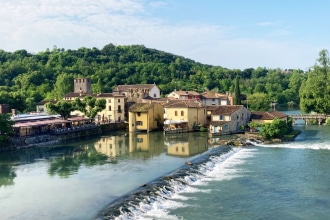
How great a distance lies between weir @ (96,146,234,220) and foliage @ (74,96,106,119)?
24.3 meters

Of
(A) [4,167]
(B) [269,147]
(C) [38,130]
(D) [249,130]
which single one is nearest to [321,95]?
(D) [249,130]

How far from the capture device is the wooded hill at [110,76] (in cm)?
8188

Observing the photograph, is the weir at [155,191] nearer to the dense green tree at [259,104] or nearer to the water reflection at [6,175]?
the water reflection at [6,175]

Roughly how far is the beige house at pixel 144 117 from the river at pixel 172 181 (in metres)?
10.4

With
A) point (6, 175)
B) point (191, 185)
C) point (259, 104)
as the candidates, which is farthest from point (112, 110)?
point (191, 185)

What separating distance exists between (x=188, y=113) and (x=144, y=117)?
567 centimetres

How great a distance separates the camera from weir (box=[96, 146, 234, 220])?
17953 mm

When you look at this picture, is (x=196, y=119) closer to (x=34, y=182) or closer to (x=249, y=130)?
(x=249, y=130)

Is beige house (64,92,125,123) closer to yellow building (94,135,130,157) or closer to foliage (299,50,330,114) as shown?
yellow building (94,135,130,157)

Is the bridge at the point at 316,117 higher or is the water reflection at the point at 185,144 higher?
the bridge at the point at 316,117

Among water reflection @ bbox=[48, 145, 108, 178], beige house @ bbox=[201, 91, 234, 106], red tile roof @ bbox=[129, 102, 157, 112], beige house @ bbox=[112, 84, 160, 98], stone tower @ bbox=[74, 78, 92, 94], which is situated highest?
stone tower @ bbox=[74, 78, 92, 94]

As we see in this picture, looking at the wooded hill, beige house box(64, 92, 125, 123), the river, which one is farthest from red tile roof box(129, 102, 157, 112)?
the wooded hill

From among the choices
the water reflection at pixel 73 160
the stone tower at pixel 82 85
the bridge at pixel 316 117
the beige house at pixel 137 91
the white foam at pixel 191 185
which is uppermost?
the stone tower at pixel 82 85

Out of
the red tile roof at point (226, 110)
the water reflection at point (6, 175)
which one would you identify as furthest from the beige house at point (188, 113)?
→ the water reflection at point (6, 175)
